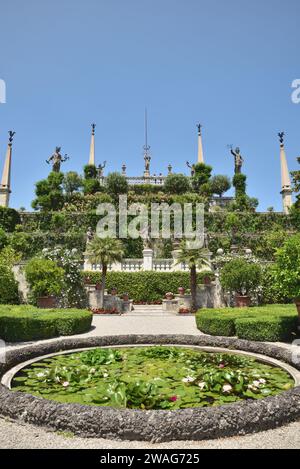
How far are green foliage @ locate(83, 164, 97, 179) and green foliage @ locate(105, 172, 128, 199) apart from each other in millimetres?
4591

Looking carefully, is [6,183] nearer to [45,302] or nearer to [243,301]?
[45,302]

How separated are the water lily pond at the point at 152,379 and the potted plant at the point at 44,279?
10373 mm

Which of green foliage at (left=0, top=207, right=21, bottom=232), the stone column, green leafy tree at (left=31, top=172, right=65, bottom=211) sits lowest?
the stone column

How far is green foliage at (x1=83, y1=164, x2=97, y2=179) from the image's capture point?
44.3m

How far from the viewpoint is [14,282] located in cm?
2069

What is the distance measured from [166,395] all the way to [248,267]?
15.0m

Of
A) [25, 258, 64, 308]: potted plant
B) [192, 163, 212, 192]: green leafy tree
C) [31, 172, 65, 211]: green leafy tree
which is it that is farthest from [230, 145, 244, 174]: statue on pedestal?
[25, 258, 64, 308]: potted plant

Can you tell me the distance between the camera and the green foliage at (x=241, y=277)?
63.5 feet

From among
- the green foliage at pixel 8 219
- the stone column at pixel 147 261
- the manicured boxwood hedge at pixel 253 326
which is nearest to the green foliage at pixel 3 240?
the green foliage at pixel 8 219

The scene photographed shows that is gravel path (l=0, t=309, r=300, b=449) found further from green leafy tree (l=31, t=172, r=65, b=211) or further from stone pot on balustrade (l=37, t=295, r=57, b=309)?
green leafy tree (l=31, t=172, r=65, b=211)

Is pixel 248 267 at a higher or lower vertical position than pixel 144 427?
higher

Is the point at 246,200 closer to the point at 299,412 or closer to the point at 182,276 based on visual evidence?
the point at 182,276

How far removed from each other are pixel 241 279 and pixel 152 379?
14.1 m
